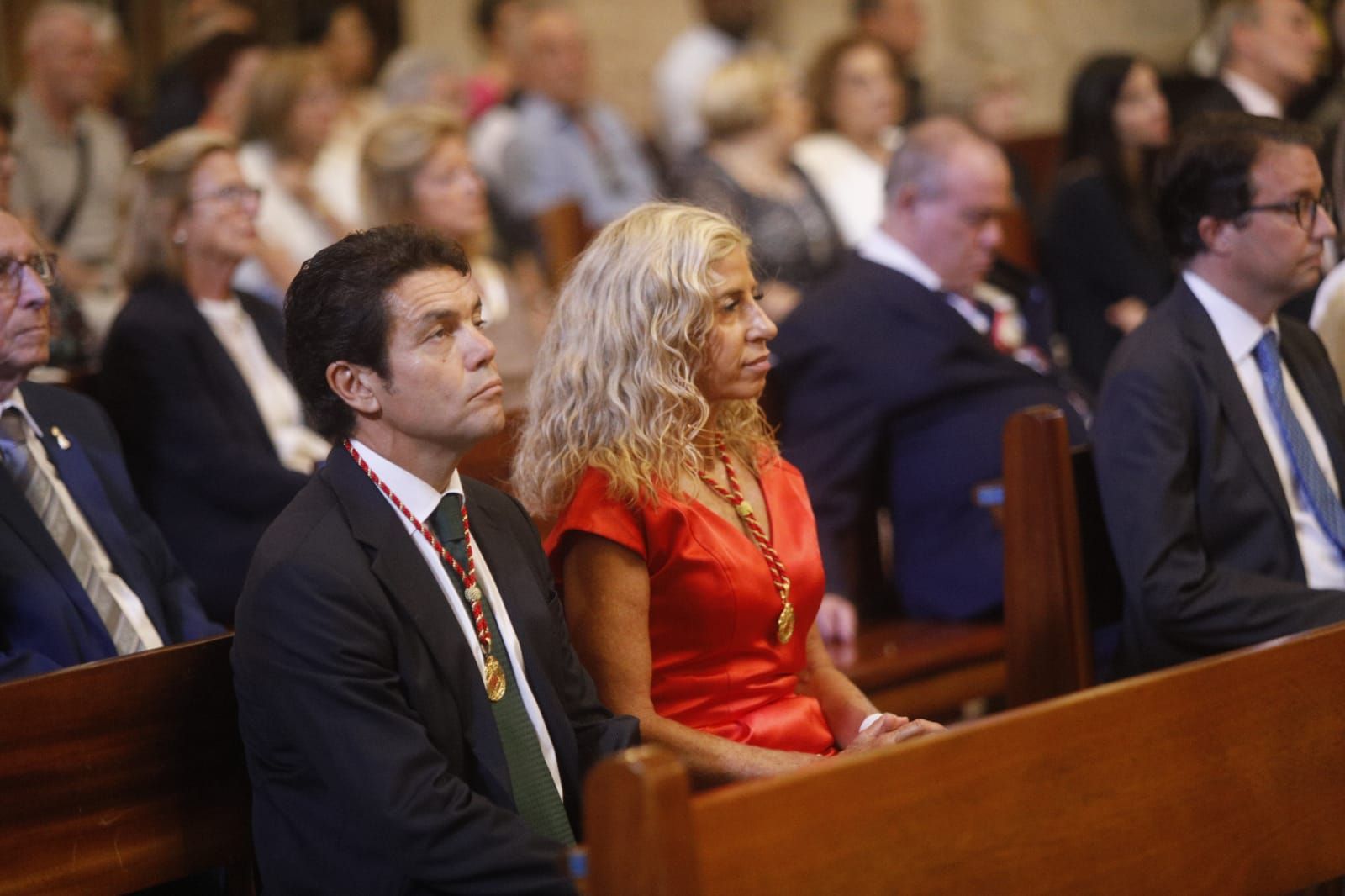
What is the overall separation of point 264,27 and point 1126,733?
6284 mm

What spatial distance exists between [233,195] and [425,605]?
1980 mm

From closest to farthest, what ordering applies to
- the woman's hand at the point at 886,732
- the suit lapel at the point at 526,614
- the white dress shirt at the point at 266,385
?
1. the suit lapel at the point at 526,614
2. the woman's hand at the point at 886,732
3. the white dress shirt at the point at 266,385

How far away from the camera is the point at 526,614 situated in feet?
6.43

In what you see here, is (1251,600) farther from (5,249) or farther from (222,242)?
(222,242)

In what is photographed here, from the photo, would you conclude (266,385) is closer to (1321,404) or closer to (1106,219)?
(1321,404)

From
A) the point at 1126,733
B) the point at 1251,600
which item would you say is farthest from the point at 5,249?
the point at 1251,600

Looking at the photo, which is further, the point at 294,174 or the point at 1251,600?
the point at 294,174

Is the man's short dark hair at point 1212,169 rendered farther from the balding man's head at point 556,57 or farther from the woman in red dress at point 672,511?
the balding man's head at point 556,57

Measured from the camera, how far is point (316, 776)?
1801 mm

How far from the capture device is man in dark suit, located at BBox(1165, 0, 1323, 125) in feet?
17.8

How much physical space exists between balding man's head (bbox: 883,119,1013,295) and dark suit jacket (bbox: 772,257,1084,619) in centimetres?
18

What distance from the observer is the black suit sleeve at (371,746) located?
1.71 m

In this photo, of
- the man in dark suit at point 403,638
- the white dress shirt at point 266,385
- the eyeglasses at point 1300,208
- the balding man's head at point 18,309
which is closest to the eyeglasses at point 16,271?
the balding man's head at point 18,309

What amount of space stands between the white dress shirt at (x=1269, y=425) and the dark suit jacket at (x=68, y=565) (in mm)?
1819
